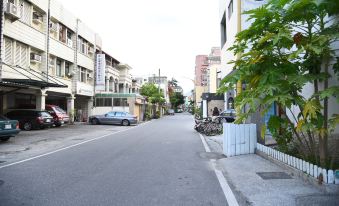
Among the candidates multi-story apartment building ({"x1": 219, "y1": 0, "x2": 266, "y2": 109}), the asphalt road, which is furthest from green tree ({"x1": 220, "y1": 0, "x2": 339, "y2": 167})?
multi-story apartment building ({"x1": 219, "y1": 0, "x2": 266, "y2": 109})

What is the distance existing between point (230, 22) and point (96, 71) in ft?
71.7

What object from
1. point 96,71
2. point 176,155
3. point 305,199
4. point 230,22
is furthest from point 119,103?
point 305,199

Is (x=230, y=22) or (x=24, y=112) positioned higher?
(x=230, y=22)

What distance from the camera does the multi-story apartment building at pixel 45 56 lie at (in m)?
22.4

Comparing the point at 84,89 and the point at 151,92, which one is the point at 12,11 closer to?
the point at 84,89

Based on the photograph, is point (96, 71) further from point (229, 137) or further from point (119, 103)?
point (229, 137)

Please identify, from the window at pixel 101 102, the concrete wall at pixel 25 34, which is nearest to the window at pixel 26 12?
the concrete wall at pixel 25 34

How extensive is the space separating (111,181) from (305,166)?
425cm

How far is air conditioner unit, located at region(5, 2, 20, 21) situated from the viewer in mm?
21000

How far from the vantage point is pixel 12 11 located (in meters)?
21.4

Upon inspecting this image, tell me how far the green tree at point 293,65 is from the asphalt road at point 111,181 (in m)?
2.01

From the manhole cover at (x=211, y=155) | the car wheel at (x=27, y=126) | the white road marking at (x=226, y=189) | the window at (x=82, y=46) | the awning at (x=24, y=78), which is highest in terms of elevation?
the window at (x=82, y=46)

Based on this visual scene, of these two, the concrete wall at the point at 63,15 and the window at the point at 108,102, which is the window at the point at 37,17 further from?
the window at the point at 108,102

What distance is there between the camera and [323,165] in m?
7.03
